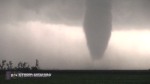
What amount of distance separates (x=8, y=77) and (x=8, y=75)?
1.02m

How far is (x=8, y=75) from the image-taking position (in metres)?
111

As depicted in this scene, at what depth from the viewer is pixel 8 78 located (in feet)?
364

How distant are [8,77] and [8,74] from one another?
1.04 metres

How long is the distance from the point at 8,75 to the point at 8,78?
104cm

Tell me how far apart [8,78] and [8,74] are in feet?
5.04

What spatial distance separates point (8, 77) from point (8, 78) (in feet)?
1.91

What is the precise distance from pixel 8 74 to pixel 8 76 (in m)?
1.02

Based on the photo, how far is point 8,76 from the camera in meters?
111

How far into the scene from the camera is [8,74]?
11175 centimetres

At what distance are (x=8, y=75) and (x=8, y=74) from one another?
1.11 m

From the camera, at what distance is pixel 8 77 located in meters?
111
